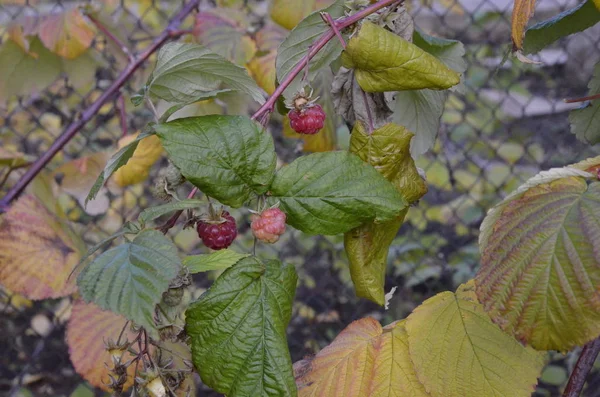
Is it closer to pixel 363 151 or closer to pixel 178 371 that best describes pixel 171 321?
pixel 178 371

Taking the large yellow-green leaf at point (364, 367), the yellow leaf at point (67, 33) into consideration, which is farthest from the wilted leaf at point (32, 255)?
the large yellow-green leaf at point (364, 367)

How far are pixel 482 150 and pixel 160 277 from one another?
2.13 m

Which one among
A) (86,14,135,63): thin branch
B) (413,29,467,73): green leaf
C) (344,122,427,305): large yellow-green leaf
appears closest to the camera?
(344,122,427,305): large yellow-green leaf

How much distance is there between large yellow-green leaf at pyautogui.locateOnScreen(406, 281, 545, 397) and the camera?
1.59ft

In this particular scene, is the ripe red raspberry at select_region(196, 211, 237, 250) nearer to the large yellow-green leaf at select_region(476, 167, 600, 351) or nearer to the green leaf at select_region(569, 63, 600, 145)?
the large yellow-green leaf at select_region(476, 167, 600, 351)

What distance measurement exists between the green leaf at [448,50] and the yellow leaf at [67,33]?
72 centimetres

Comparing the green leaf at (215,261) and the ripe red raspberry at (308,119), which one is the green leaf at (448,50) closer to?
the ripe red raspberry at (308,119)

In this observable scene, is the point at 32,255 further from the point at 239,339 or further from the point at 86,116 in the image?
the point at 239,339

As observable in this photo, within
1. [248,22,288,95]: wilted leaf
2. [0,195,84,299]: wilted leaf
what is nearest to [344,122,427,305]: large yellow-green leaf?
[248,22,288,95]: wilted leaf

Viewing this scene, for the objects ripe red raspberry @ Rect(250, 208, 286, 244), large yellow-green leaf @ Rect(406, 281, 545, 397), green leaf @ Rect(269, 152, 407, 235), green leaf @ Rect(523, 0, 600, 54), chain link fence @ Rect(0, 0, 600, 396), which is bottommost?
chain link fence @ Rect(0, 0, 600, 396)

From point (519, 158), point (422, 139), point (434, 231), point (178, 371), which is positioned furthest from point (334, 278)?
point (178, 371)

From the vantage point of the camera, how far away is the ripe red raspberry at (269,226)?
0.40 meters

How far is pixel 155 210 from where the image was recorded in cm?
38

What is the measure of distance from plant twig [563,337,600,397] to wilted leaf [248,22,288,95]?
547mm
